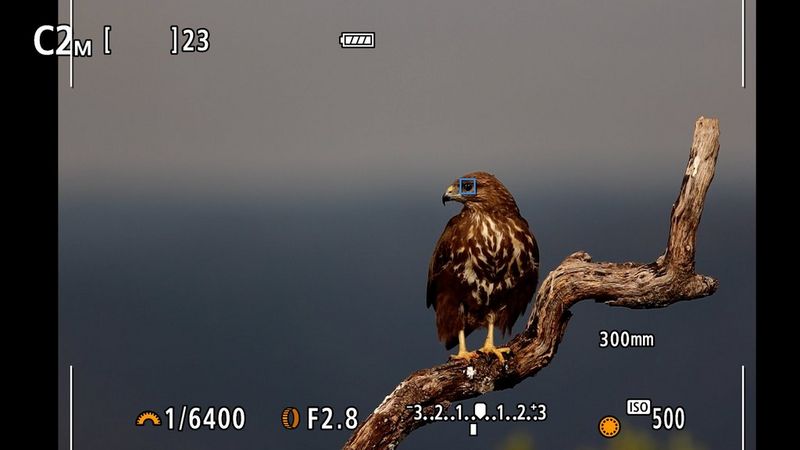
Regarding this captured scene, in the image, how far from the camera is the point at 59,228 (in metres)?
6.28

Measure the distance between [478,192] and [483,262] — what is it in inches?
13.8

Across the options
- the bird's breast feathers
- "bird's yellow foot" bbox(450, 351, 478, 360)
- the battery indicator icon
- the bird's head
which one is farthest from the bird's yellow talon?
the battery indicator icon

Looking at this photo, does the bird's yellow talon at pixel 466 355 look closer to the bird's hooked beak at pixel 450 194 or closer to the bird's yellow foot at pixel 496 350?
the bird's yellow foot at pixel 496 350

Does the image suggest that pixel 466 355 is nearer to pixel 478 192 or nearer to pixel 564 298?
pixel 564 298

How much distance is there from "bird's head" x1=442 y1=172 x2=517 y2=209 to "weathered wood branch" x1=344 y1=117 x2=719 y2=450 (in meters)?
0.47

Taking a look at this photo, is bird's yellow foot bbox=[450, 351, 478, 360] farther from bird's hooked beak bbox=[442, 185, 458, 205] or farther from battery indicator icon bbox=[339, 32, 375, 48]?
battery indicator icon bbox=[339, 32, 375, 48]

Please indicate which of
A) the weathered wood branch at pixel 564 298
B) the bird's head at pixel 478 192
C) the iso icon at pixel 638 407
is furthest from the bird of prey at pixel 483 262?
the iso icon at pixel 638 407

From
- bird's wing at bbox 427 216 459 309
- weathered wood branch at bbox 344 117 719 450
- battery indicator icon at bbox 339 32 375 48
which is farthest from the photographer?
battery indicator icon at bbox 339 32 375 48

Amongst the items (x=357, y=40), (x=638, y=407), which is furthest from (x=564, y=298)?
(x=357, y=40)

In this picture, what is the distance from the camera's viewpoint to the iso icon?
6.27m

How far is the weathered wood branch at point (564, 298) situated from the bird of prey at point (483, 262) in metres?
0.11

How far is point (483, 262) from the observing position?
586cm

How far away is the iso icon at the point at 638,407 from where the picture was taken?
6.27 m

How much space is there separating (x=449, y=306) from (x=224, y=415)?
1.37 meters
